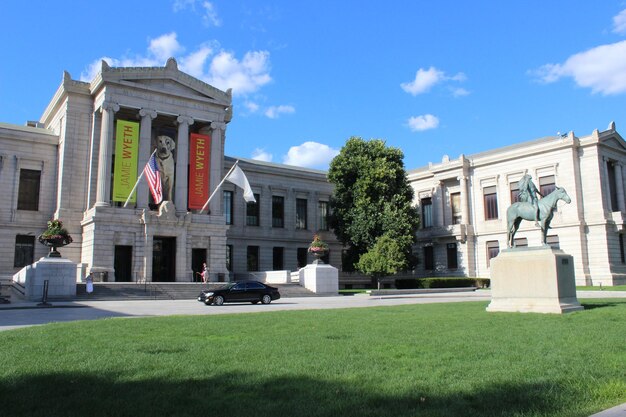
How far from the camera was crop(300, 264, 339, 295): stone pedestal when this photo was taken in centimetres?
3872

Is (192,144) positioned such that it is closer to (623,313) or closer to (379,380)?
(623,313)

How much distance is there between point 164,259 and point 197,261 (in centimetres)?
274

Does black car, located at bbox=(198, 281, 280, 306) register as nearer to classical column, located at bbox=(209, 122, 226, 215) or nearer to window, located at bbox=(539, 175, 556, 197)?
classical column, located at bbox=(209, 122, 226, 215)

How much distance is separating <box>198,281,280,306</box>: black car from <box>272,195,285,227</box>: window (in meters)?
27.9

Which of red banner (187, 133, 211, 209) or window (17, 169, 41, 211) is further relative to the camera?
red banner (187, 133, 211, 209)

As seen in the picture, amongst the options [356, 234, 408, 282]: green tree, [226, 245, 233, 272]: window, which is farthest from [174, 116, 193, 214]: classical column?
[356, 234, 408, 282]: green tree

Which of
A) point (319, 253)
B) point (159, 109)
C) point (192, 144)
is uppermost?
point (159, 109)

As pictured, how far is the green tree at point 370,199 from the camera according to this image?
156ft

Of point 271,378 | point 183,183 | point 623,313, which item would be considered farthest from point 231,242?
point 271,378

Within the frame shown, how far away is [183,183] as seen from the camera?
144 feet

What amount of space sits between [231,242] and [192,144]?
12.8m

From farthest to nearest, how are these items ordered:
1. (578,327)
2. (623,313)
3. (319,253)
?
(319,253), (623,313), (578,327)

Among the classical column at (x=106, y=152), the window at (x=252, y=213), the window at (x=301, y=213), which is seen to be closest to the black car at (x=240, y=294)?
the classical column at (x=106, y=152)

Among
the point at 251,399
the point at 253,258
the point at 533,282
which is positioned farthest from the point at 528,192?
the point at 253,258
